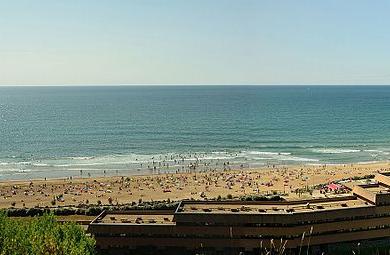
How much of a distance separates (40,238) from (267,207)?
81.8 ft

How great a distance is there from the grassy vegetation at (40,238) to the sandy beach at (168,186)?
33596 mm

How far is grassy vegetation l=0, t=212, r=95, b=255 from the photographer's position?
30.2 m

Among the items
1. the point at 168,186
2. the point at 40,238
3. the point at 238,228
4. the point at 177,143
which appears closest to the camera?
the point at 40,238

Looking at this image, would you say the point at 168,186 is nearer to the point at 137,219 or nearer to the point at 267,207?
the point at 137,219

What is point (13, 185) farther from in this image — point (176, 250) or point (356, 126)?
point (356, 126)

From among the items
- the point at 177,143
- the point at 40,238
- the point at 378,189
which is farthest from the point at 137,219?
the point at 177,143

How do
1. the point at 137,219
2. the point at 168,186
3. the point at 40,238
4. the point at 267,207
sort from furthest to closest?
the point at 168,186 < the point at 267,207 < the point at 137,219 < the point at 40,238

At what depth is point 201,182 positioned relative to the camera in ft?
286

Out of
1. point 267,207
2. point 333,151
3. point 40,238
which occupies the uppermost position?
point 40,238

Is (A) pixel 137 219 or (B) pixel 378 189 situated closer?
(A) pixel 137 219

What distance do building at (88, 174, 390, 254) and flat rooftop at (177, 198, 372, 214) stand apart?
0.34 ft

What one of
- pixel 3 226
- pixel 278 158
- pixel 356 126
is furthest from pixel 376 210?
pixel 356 126

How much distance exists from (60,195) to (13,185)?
1428cm

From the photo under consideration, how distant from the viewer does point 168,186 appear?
273 feet
